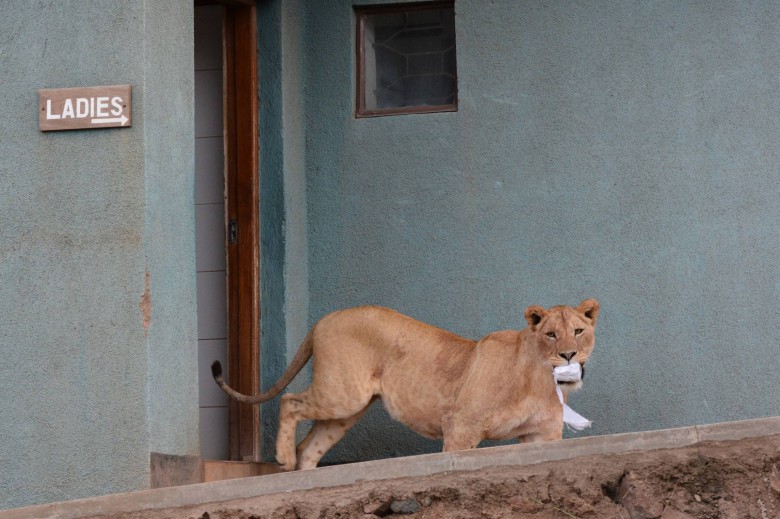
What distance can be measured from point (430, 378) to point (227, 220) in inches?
63.2

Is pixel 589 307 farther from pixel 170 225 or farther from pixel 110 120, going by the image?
pixel 110 120

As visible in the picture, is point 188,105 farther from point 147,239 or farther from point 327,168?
point 327,168

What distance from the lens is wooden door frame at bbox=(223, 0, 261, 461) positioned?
7551 millimetres

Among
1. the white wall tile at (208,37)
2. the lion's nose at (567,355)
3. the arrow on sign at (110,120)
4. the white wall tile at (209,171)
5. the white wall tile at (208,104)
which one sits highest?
the white wall tile at (208,37)

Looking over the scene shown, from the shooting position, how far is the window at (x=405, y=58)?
7758 millimetres

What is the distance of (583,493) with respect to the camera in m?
5.27

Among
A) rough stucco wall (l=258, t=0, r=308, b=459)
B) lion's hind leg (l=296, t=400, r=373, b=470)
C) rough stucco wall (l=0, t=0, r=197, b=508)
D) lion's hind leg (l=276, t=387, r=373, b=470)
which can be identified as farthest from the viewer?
rough stucco wall (l=258, t=0, r=308, b=459)

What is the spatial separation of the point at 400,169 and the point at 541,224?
2.83ft

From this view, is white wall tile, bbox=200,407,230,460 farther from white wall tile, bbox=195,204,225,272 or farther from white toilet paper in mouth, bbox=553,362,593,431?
white toilet paper in mouth, bbox=553,362,593,431

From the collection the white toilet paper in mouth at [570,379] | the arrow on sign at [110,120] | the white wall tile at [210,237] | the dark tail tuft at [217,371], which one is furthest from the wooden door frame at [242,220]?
the white toilet paper in mouth at [570,379]

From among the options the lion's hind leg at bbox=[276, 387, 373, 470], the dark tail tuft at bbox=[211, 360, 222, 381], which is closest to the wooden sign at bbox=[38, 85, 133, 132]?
the dark tail tuft at bbox=[211, 360, 222, 381]

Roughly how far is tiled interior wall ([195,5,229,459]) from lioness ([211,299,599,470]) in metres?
0.70

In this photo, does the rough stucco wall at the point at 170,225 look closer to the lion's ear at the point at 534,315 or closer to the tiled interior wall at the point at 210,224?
the tiled interior wall at the point at 210,224

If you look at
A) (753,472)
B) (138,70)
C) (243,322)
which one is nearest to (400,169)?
(243,322)
